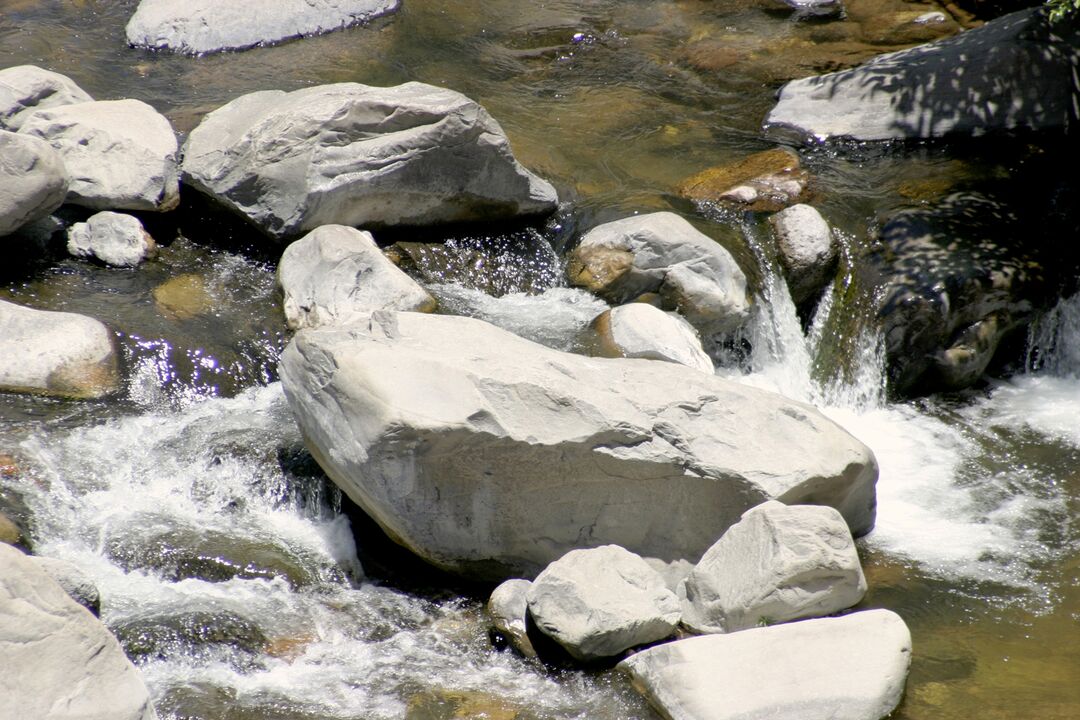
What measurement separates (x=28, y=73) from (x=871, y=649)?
7.03 metres

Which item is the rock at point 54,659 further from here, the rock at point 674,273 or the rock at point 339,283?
the rock at point 674,273

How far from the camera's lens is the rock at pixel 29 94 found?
790 centimetres

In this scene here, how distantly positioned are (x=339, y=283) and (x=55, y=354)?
1700mm

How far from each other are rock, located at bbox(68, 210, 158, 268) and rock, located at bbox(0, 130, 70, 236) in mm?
381

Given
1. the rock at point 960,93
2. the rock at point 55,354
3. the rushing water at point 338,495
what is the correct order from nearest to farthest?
the rushing water at point 338,495, the rock at point 55,354, the rock at point 960,93

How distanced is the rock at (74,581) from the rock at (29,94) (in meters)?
4.26

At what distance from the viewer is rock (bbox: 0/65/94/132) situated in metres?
7.90

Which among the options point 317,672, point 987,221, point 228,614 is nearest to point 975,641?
point 317,672

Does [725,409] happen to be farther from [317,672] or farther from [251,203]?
[251,203]

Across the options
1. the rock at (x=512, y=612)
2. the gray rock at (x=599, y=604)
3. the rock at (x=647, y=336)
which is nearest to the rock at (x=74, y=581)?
the rock at (x=512, y=612)

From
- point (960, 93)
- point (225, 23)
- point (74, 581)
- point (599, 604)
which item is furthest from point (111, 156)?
point (960, 93)

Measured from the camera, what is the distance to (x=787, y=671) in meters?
4.50

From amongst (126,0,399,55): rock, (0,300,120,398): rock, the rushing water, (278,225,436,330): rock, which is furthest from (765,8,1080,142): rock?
(0,300,120,398): rock

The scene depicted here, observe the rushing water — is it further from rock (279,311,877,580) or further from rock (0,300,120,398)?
rock (279,311,877,580)
